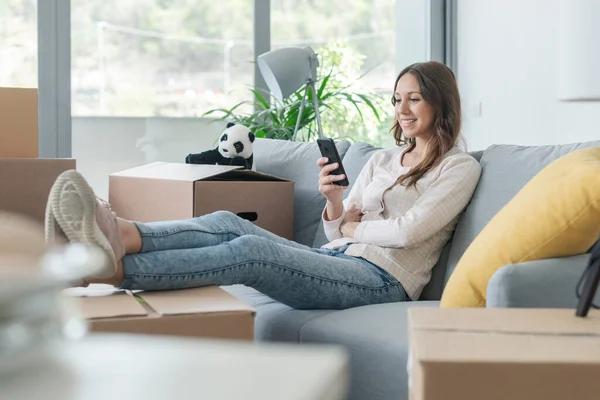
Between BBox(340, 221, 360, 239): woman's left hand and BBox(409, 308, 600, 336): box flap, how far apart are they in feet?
3.76

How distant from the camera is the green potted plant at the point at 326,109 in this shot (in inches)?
152

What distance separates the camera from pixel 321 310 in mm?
2119

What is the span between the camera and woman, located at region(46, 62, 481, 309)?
5.98 feet

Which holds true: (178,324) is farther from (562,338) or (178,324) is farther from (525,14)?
(525,14)

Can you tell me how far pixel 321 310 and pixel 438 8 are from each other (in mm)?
3108

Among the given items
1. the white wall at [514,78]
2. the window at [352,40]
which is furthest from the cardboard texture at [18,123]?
the white wall at [514,78]

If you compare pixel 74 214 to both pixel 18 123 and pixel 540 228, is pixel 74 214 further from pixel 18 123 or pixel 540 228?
pixel 18 123

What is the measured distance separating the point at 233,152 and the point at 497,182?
118cm

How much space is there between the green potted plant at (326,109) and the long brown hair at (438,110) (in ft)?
4.00

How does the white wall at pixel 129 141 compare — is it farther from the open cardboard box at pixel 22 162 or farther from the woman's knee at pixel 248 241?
the woman's knee at pixel 248 241

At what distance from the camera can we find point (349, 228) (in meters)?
2.42

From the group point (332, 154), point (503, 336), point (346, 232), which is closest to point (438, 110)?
point (332, 154)

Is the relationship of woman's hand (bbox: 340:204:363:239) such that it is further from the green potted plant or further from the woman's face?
the green potted plant

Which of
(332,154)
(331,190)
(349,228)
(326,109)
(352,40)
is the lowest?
(349,228)
